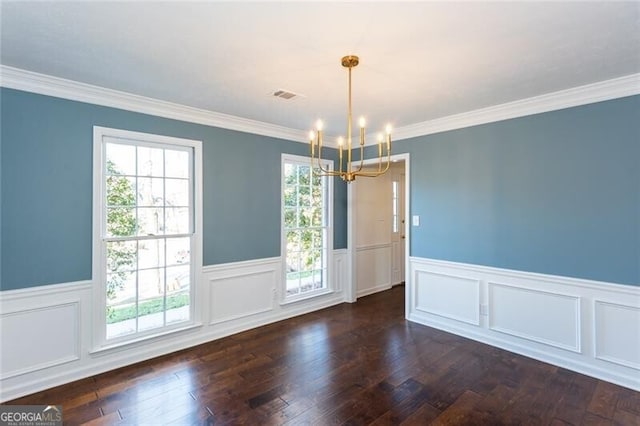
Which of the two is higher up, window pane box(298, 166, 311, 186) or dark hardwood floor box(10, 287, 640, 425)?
window pane box(298, 166, 311, 186)

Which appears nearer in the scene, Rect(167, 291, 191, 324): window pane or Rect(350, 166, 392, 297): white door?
Rect(167, 291, 191, 324): window pane

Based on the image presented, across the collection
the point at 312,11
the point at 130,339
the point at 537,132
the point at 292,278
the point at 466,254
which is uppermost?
the point at 312,11

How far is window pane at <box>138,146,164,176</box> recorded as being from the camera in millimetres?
3215

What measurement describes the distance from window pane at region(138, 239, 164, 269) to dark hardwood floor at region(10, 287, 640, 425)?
3.16ft

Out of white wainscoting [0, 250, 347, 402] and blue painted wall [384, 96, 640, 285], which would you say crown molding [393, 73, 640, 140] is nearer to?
blue painted wall [384, 96, 640, 285]

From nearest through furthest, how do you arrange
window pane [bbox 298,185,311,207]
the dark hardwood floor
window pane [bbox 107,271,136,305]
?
the dark hardwood floor → window pane [bbox 107,271,136,305] → window pane [bbox 298,185,311,207]

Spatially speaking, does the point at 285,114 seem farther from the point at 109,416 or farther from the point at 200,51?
the point at 109,416

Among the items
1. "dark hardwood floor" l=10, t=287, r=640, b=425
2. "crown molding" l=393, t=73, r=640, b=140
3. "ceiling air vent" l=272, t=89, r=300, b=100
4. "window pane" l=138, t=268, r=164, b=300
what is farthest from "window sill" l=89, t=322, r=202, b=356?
"crown molding" l=393, t=73, r=640, b=140

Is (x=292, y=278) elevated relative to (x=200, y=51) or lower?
lower

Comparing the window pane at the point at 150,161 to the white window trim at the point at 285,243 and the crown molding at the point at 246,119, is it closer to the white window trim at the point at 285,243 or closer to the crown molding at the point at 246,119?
the crown molding at the point at 246,119

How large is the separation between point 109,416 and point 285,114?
319 cm

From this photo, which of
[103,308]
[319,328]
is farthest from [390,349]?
[103,308]

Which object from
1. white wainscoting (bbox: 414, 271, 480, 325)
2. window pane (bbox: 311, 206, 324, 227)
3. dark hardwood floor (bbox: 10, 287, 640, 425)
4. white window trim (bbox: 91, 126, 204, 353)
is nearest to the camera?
dark hardwood floor (bbox: 10, 287, 640, 425)

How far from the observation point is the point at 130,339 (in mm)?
3104
